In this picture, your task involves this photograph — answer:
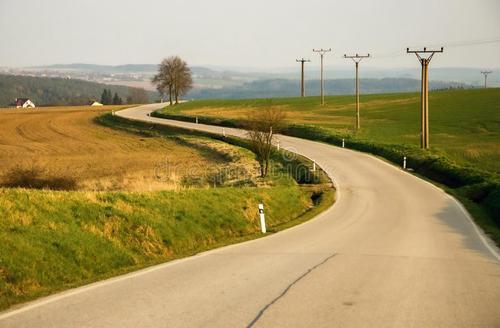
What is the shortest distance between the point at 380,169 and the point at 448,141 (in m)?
18.0

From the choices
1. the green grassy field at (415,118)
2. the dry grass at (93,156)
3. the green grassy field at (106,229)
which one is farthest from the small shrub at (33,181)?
the green grassy field at (415,118)

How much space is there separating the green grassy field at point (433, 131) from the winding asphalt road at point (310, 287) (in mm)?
4022

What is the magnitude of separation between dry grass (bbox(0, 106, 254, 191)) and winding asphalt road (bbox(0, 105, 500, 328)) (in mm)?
10460

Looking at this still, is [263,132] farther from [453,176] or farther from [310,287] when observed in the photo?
[310,287]

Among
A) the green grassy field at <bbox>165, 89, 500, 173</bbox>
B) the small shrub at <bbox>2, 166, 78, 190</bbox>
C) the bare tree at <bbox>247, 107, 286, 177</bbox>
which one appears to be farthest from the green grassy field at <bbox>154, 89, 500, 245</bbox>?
the small shrub at <bbox>2, 166, 78, 190</bbox>

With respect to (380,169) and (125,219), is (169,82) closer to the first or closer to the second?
(380,169)

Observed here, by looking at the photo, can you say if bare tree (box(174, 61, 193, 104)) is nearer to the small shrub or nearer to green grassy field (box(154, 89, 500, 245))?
green grassy field (box(154, 89, 500, 245))

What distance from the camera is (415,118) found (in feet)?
230

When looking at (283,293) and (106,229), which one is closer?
(283,293)

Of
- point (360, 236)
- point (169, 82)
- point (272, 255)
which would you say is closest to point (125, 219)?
point (272, 255)

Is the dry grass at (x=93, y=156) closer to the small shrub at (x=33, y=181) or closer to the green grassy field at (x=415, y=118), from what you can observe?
the small shrub at (x=33, y=181)

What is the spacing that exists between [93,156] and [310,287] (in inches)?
→ 1525

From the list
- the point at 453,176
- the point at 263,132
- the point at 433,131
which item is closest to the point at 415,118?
the point at 433,131

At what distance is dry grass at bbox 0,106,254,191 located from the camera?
29344 mm
